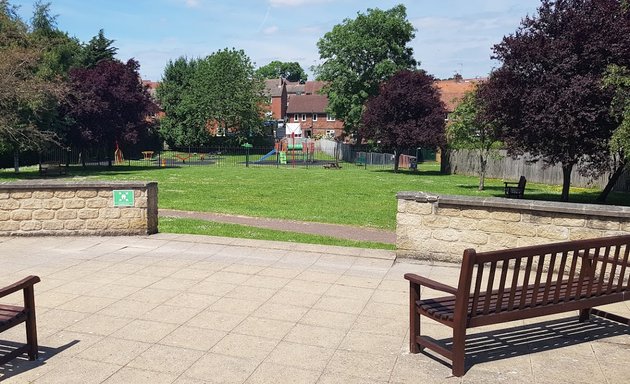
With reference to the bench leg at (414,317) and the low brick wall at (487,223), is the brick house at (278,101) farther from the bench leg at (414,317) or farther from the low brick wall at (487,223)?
the bench leg at (414,317)

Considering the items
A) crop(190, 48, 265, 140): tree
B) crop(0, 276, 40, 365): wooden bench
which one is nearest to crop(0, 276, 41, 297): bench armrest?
crop(0, 276, 40, 365): wooden bench

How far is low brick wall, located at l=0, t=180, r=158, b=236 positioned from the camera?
9.27 meters

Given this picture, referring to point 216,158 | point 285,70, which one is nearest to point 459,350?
point 216,158

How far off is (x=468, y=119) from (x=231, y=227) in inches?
722

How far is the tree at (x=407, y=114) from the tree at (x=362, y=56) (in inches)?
605

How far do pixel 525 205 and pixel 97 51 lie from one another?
4740 centimetres

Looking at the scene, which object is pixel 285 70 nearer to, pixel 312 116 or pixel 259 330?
pixel 312 116

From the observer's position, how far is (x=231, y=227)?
460 inches

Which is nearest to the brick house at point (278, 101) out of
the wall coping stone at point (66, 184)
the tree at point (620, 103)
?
the tree at point (620, 103)

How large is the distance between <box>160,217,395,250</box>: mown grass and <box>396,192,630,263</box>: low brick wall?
1.87 metres

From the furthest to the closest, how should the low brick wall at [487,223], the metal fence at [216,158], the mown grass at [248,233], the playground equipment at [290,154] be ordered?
the playground equipment at [290,154]
the metal fence at [216,158]
the mown grass at [248,233]
the low brick wall at [487,223]

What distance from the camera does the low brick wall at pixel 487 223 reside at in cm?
681

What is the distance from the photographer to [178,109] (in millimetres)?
56344

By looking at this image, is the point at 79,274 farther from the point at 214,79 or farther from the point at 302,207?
the point at 214,79
